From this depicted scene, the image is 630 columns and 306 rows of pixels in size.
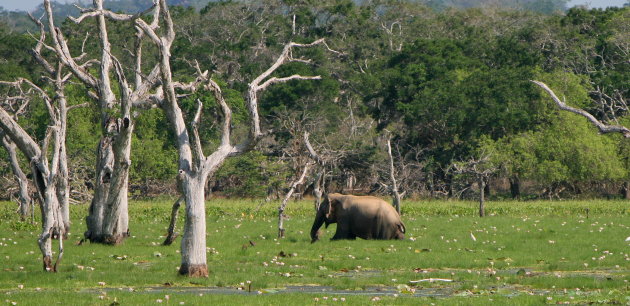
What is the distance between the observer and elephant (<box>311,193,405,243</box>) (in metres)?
35.7

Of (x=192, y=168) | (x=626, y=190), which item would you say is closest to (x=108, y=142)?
(x=192, y=168)

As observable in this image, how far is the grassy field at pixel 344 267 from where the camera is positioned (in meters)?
20.0

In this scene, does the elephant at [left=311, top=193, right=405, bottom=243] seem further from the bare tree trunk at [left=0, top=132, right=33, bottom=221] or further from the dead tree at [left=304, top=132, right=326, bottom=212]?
the bare tree trunk at [left=0, top=132, right=33, bottom=221]

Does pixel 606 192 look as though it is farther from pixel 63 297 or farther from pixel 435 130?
pixel 63 297

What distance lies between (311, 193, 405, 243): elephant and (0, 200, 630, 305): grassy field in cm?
105

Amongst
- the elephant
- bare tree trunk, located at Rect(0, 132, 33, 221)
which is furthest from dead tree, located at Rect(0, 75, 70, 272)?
the elephant

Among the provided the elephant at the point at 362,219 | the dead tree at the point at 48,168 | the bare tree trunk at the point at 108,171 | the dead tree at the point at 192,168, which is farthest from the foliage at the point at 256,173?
the dead tree at the point at 192,168

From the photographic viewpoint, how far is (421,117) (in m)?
69.0

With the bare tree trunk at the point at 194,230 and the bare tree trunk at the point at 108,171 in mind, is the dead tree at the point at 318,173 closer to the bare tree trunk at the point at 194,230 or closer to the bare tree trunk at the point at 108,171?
the bare tree trunk at the point at 108,171

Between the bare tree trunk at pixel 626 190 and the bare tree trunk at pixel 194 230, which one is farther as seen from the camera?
the bare tree trunk at pixel 626 190

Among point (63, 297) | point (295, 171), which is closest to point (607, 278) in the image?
point (63, 297)

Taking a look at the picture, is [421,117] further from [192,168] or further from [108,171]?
[192,168]

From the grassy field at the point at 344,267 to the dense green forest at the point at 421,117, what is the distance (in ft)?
75.0

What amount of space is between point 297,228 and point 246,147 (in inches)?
680
